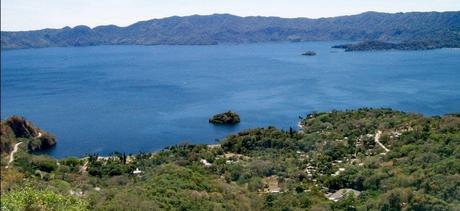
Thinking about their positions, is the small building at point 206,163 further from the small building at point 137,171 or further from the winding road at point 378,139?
the winding road at point 378,139

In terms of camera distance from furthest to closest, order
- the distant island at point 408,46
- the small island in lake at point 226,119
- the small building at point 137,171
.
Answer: the distant island at point 408,46, the small island in lake at point 226,119, the small building at point 137,171

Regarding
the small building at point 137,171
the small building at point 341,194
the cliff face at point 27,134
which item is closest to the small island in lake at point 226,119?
the cliff face at point 27,134

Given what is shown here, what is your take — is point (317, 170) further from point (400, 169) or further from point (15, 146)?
point (15, 146)

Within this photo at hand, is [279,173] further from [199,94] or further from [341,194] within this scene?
[199,94]

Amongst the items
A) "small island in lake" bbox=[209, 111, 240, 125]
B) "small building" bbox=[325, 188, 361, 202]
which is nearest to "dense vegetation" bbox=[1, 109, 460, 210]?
"small building" bbox=[325, 188, 361, 202]

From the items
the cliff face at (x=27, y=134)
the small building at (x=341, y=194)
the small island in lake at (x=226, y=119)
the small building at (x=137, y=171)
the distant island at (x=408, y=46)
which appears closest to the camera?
the small building at (x=341, y=194)

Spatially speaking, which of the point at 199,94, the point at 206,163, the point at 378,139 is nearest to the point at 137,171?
the point at 206,163

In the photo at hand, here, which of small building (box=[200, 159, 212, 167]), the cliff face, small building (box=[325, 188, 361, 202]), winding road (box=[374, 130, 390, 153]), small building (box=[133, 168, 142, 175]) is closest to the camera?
small building (box=[325, 188, 361, 202])

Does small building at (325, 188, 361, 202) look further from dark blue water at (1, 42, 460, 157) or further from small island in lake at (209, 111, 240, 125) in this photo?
small island in lake at (209, 111, 240, 125)
